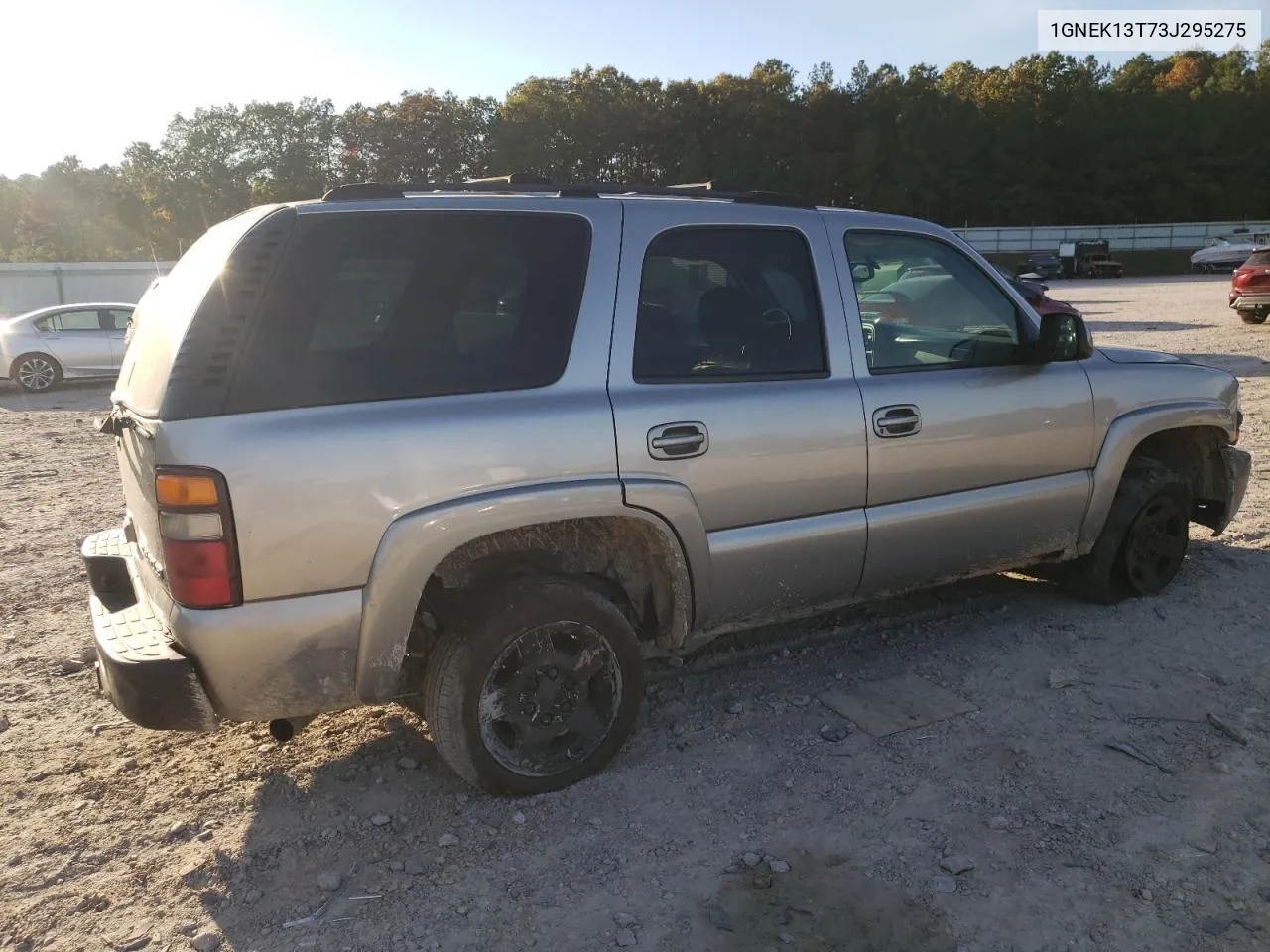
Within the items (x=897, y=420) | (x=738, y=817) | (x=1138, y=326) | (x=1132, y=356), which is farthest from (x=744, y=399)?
(x=1138, y=326)

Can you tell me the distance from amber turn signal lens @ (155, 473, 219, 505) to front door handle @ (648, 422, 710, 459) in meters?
1.37

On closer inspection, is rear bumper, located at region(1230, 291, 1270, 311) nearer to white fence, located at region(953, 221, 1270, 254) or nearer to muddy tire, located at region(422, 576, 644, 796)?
muddy tire, located at region(422, 576, 644, 796)

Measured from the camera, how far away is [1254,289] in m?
17.1

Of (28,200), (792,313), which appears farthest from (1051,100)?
(792,313)

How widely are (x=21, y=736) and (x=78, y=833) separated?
0.88 meters

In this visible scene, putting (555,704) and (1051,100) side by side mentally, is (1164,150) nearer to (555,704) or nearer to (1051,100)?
(1051,100)

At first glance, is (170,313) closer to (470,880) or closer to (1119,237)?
(470,880)

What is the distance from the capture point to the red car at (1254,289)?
55.7ft

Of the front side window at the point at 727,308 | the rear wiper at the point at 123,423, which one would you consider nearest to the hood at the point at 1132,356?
the front side window at the point at 727,308

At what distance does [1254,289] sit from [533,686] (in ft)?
60.7

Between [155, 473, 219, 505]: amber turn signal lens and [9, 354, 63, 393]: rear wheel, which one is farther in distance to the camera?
[9, 354, 63, 393]: rear wheel

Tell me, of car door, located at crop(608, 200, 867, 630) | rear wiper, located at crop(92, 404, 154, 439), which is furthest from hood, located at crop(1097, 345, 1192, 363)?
rear wiper, located at crop(92, 404, 154, 439)

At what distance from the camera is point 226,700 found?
9.21ft

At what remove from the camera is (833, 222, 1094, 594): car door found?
3.83 metres
